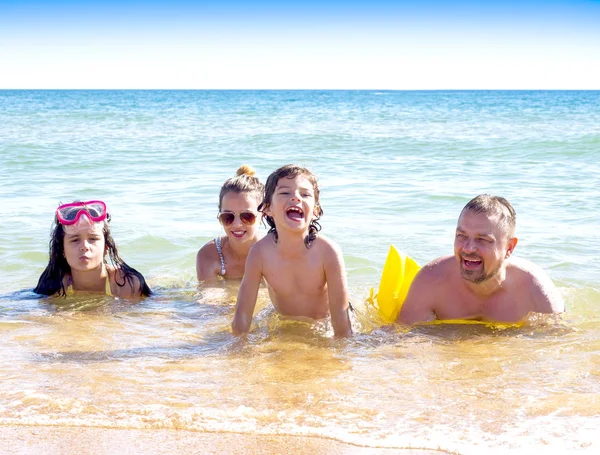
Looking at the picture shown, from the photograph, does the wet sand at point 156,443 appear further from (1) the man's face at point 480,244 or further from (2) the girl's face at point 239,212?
(2) the girl's face at point 239,212

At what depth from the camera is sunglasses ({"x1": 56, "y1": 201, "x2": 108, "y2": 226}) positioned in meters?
5.19

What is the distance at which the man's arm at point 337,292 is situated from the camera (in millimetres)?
4270

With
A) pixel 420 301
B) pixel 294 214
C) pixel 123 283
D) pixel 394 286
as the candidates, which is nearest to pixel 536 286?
pixel 420 301

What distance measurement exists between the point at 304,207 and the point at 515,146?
42.6 ft

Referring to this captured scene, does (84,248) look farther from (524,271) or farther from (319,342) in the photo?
(524,271)

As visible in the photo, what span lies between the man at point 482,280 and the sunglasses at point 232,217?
4.72 feet

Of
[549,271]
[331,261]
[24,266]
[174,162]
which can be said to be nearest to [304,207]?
[331,261]

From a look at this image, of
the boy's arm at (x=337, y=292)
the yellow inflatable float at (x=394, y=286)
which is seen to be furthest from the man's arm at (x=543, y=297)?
the boy's arm at (x=337, y=292)

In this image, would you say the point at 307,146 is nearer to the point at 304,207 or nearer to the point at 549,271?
the point at 549,271

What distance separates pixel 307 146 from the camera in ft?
56.4

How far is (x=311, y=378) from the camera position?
3.62 meters

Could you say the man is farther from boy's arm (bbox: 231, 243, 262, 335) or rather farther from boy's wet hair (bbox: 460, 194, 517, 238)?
boy's arm (bbox: 231, 243, 262, 335)

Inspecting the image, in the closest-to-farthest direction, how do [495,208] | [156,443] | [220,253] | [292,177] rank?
[156,443] < [292,177] < [495,208] < [220,253]

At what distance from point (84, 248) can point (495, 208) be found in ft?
9.32
